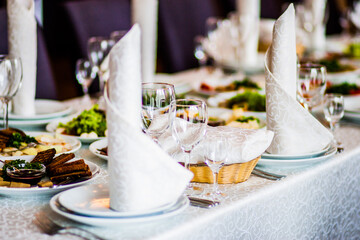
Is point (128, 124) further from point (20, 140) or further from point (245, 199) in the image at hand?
point (20, 140)

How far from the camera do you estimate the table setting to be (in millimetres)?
953

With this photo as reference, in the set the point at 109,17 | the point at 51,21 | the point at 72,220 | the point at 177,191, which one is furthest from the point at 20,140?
the point at 51,21

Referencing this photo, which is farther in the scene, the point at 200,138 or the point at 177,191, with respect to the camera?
the point at 200,138

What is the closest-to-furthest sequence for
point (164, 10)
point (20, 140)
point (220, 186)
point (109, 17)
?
point (220, 186) → point (20, 140) → point (109, 17) → point (164, 10)

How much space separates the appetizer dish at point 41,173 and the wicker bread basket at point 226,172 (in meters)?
0.23

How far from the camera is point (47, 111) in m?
1.87

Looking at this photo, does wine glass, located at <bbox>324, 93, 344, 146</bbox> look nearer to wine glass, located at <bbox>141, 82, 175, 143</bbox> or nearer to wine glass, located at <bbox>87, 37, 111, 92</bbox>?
wine glass, located at <bbox>141, 82, 175, 143</bbox>

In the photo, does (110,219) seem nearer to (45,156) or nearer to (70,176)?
(70,176)

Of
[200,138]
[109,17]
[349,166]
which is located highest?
[109,17]

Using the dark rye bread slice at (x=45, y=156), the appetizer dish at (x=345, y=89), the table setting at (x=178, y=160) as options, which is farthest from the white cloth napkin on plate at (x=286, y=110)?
the appetizer dish at (x=345, y=89)

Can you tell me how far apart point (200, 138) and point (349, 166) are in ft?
1.73

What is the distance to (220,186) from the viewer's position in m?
1.21

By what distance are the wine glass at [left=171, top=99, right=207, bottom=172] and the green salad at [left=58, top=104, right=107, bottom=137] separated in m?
0.49

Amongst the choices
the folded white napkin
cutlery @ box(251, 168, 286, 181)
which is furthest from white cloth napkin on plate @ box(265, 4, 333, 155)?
the folded white napkin
